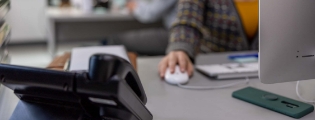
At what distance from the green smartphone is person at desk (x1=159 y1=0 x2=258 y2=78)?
0.18 meters

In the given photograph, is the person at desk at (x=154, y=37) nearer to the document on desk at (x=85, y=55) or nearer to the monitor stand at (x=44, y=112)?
the document on desk at (x=85, y=55)

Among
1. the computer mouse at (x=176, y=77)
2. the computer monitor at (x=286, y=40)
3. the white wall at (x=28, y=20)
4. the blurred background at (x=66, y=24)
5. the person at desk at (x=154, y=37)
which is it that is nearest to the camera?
the computer monitor at (x=286, y=40)

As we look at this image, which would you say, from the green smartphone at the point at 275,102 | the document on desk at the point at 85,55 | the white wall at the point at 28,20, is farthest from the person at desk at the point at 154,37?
the white wall at the point at 28,20

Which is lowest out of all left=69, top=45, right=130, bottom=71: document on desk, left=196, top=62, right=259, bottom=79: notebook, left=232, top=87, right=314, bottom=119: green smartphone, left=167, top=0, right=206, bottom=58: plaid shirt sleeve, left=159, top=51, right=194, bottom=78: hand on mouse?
left=232, top=87, right=314, bottom=119: green smartphone

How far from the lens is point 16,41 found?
383 cm

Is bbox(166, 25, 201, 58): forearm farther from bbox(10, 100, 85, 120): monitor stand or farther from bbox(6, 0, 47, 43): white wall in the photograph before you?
bbox(6, 0, 47, 43): white wall

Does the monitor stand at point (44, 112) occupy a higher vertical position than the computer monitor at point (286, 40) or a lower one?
lower

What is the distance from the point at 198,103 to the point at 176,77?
0.13 meters

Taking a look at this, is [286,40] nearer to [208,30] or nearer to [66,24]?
[208,30]

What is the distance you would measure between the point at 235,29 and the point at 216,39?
0.27ft

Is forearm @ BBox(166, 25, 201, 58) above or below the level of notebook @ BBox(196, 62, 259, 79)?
above

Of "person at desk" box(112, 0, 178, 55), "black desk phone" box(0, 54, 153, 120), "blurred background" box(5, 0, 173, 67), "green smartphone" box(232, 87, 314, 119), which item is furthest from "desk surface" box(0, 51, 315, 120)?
"blurred background" box(5, 0, 173, 67)

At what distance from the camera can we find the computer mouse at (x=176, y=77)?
78 centimetres

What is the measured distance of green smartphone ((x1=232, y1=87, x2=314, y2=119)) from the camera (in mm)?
608
